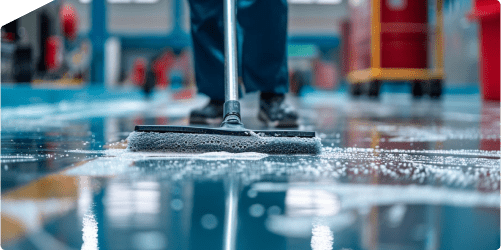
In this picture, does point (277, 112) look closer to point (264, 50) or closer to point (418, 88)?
point (264, 50)

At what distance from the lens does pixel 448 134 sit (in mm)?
1173

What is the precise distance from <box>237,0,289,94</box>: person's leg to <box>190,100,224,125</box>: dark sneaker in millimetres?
136

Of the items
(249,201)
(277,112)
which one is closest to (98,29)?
(277,112)

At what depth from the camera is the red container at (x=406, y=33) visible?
4.68m

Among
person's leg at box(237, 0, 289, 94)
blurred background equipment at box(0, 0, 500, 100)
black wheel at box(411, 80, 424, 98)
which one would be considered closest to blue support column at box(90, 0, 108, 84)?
blurred background equipment at box(0, 0, 500, 100)

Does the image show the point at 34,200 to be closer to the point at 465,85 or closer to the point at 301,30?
the point at 465,85

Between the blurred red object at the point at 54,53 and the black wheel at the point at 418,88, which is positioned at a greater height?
the blurred red object at the point at 54,53

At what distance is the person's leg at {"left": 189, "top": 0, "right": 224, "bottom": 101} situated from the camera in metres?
1.36

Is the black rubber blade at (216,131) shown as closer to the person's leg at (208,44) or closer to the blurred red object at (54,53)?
the person's leg at (208,44)

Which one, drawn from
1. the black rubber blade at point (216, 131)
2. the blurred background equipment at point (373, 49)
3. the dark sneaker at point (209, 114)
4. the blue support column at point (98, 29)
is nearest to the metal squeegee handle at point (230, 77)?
the black rubber blade at point (216, 131)

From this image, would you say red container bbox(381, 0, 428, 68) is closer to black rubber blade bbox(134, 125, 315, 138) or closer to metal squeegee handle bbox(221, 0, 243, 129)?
metal squeegee handle bbox(221, 0, 243, 129)

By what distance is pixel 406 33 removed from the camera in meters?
4.68

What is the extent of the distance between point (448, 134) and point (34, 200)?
40.7 inches

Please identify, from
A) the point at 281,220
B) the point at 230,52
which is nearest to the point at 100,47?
the point at 230,52
